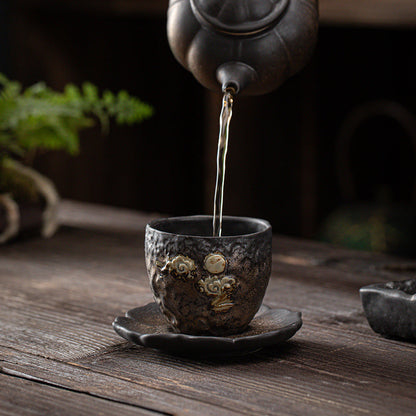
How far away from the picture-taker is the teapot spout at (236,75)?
0.89 meters

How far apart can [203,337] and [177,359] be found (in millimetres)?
45

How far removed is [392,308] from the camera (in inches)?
33.8

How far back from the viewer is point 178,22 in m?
0.91

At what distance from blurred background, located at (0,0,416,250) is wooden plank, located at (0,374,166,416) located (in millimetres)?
2406

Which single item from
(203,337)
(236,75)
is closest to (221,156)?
(236,75)

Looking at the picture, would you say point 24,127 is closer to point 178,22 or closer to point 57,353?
point 178,22

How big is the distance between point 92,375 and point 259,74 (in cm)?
43

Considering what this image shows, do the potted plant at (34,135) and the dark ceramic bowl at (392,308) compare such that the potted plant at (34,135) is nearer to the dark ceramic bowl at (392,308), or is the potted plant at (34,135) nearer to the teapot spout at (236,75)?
the teapot spout at (236,75)

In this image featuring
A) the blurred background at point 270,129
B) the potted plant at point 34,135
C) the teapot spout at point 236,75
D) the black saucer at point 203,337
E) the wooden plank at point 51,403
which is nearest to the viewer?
the wooden plank at point 51,403

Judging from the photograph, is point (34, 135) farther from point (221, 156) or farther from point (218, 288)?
point (218, 288)

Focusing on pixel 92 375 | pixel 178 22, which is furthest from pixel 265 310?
pixel 178 22

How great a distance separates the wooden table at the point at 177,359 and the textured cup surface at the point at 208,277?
5 cm

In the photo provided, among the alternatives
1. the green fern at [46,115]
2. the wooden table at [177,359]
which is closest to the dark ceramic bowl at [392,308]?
the wooden table at [177,359]

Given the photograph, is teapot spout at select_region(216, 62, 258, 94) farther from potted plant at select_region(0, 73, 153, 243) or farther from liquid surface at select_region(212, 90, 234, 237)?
potted plant at select_region(0, 73, 153, 243)
